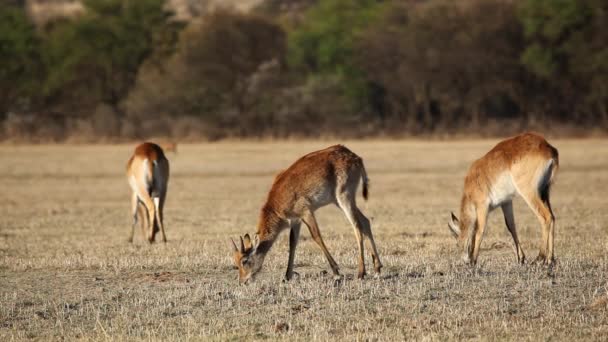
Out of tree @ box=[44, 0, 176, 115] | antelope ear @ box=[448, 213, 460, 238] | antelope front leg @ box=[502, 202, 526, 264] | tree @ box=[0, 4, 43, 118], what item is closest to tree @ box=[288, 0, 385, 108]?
tree @ box=[44, 0, 176, 115]

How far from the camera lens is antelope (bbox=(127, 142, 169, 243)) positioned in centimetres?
1773

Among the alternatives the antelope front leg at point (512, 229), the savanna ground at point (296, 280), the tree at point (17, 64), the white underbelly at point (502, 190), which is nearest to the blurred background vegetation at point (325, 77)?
the tree at point (17, 64)

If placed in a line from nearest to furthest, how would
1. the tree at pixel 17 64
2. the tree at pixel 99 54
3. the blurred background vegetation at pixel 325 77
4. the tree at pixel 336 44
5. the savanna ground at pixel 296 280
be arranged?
the savanna ground at pixel 296 280 → the blurred background vegetation at pixel 325 77 → the tree at pixel 17 64 → the tree at pixel 336 44 → the tree at pixel 99 54

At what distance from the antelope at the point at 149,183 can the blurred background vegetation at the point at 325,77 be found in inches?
1382

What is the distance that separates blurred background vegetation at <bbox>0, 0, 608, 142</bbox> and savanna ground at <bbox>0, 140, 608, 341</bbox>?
29411 millimetres

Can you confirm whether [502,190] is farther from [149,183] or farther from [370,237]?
[149,183]

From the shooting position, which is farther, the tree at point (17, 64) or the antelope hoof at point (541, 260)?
the tree at point (17, 64)

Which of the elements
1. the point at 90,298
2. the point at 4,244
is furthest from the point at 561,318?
the point at 4,244

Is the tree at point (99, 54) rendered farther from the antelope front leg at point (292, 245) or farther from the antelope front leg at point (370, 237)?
the antelope front leg at point (370, 237)

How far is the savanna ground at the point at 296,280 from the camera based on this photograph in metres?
9.30

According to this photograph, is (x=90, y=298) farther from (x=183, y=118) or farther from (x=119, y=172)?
(x=183, y=118)

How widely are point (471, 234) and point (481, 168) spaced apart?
3.26ft

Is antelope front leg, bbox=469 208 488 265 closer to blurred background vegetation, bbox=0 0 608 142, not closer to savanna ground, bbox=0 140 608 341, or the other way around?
savanna ground, bbox=0 140 608 341

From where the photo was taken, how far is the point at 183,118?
186 ft
